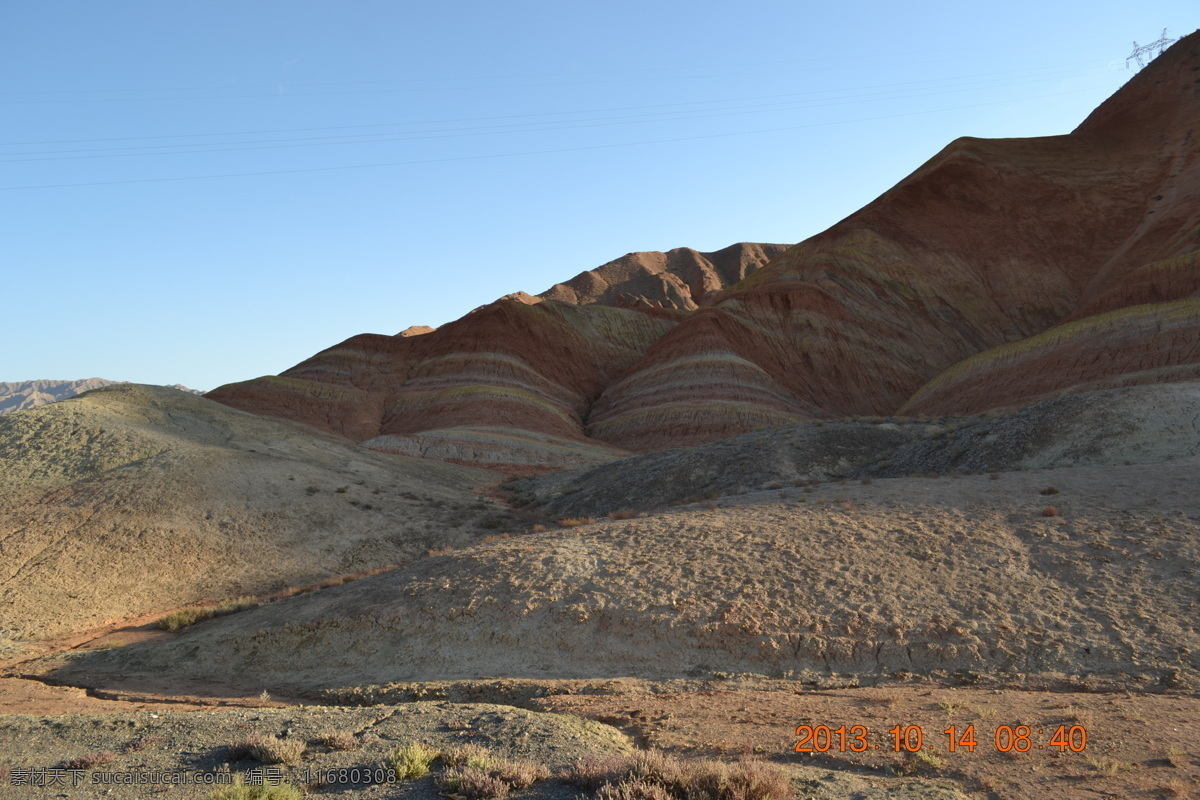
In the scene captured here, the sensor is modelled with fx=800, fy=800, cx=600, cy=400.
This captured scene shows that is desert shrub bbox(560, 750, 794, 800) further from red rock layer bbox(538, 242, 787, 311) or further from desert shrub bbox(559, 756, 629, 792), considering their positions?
red rock layer bbox(538, 242, 787, 311)

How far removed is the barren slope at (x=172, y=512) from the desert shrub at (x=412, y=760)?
622 inches

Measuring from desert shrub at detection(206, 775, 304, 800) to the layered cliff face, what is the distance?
43.7 m

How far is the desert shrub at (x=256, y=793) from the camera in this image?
271 inches

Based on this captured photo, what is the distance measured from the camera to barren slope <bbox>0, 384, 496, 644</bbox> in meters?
22.0

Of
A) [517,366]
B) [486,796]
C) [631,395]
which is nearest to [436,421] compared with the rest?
[517,366]

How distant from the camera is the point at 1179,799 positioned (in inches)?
276

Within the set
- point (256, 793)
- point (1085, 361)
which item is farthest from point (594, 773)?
point (1085, 361)

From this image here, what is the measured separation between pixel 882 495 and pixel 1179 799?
1240 cm

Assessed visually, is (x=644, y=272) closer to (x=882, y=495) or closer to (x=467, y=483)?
(x=467, y=483)

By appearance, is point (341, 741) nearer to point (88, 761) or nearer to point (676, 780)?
point (88, 761)

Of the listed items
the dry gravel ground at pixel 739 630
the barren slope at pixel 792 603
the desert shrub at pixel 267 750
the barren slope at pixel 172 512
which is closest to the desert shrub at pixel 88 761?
the dry gravel ground at pixel 739 630

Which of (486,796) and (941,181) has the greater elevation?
(941,181)

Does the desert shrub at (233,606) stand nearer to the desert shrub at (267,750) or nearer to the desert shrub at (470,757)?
the desert shrub at (267,750)
